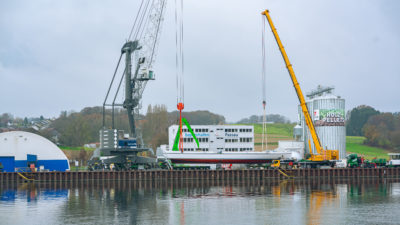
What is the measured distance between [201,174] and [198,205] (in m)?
35.0

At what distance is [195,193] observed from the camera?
196 feet

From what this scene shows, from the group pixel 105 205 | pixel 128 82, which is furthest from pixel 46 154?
pixel 105 205

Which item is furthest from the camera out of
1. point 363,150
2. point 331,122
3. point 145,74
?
point 363,150

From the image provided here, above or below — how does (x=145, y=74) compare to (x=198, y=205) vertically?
above

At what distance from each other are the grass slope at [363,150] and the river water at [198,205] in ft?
275

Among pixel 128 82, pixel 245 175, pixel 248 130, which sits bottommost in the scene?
pixel 245 175

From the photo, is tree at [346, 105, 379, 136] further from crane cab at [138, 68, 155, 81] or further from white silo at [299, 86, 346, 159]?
crane cab at [138, 68, 155, 81]

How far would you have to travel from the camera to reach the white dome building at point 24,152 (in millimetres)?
81250

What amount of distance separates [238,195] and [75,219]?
74.8ft

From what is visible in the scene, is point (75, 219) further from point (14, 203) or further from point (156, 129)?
point (156, 129)

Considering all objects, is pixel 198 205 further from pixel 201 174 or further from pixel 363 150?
pixel 363 150

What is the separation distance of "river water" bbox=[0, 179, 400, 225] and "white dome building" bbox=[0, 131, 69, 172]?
53.1 feet

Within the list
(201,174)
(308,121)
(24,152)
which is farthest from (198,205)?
(308,121)

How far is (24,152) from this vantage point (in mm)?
81625
